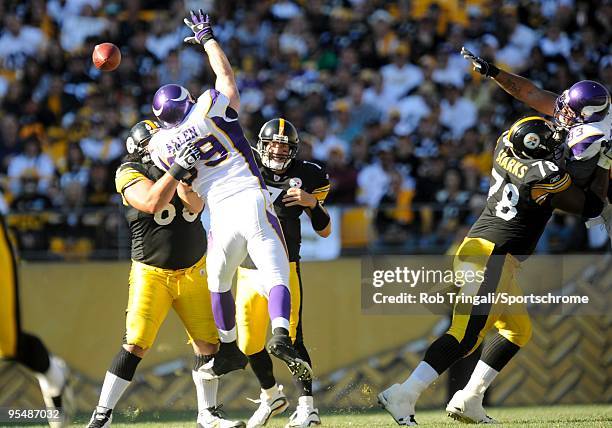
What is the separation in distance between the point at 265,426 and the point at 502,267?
228 cm

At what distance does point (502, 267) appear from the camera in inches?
320

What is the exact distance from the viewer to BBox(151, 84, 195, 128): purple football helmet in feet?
25.0

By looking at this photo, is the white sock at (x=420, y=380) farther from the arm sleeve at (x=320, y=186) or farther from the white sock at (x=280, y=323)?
the arm sleeve at (x=320, y=186)

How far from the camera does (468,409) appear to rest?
837 cm

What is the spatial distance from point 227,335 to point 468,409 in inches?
81.2

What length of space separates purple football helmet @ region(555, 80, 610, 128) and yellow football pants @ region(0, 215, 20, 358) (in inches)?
180

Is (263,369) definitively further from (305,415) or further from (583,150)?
(583,150)

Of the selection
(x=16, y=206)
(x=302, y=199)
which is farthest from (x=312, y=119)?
(x=302, y=199)

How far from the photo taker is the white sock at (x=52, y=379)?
682 cm

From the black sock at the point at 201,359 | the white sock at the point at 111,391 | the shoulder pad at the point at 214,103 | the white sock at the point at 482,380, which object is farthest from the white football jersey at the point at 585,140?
the white sock at the point at 111,391

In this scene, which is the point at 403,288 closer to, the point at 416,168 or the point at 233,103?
the point at 416,168

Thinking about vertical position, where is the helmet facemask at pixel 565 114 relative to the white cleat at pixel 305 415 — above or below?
above

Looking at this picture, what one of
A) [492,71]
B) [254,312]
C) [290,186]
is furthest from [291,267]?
[492,71]

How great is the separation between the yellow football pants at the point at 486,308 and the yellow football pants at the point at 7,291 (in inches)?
130
